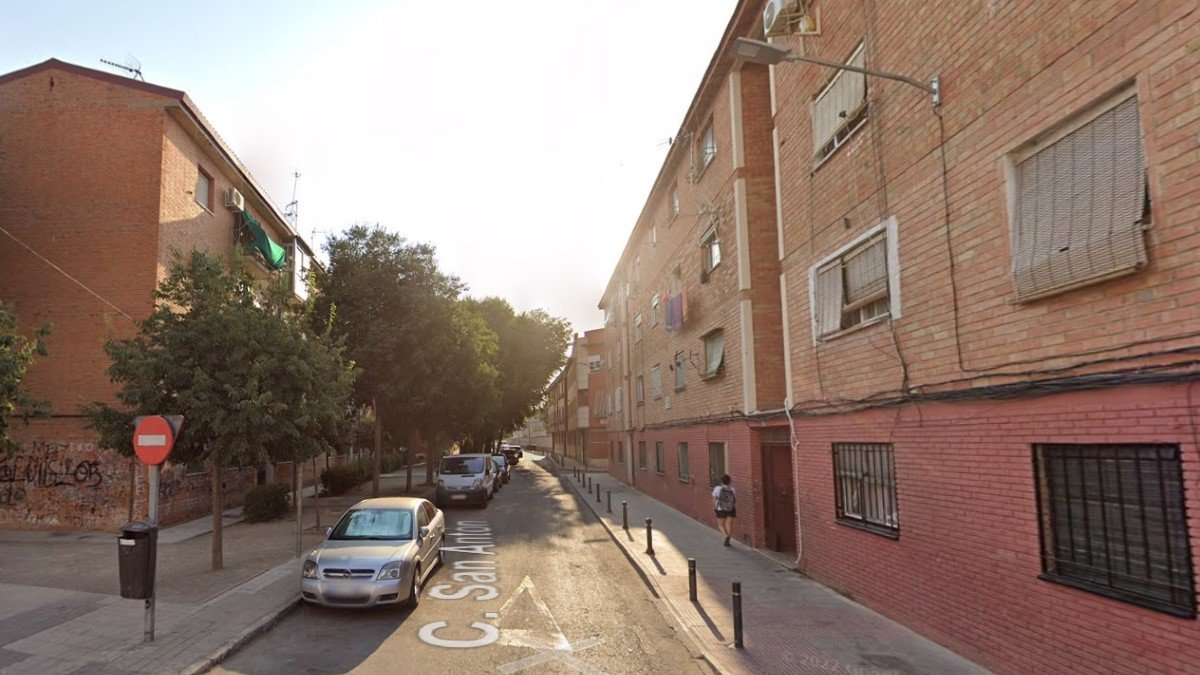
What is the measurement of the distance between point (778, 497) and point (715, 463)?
3415 mm

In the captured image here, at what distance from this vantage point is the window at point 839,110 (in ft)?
31.2

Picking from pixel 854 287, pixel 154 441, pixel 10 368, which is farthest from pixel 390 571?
pixel 10 368

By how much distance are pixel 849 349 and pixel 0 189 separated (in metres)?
20.1

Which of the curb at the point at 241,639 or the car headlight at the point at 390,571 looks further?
the car headlight at the point at 390,571

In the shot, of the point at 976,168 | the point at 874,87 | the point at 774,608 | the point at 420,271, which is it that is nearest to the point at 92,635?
the point at 774,608

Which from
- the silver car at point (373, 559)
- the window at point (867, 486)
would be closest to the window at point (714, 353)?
the window at point (867, 486)

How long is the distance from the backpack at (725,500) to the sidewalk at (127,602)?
26.2ft

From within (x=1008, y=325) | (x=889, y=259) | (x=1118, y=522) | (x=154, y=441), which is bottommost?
(x=1118, y=522)

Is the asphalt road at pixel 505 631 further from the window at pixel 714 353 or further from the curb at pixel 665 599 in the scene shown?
the window at pixel 714 353

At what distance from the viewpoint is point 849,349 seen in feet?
31.8

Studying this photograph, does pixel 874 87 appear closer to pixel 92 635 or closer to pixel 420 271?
pixel 92 635

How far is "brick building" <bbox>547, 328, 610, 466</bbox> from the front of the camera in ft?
173

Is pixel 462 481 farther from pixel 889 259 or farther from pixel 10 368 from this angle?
pixel 889 259

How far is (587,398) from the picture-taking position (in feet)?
186
